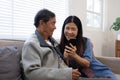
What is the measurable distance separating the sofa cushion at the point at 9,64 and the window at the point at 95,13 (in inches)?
102

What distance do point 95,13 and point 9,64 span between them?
9.98 ft

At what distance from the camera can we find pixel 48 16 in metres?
1.72

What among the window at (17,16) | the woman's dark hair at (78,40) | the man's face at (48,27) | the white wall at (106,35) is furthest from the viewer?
the white wall at (106,35)

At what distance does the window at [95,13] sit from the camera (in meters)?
4.03

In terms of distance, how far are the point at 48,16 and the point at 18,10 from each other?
2.65 ft

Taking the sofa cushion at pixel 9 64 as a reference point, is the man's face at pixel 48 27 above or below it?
above

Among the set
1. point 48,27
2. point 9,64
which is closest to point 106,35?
point 48,27

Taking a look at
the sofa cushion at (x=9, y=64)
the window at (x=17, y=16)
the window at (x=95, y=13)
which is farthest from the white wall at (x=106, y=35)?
the sofa cushion at (x=9, y=64)

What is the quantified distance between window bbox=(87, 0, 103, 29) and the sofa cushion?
2.59 meters

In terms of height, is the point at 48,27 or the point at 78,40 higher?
the point at 48,27

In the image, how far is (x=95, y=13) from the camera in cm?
423

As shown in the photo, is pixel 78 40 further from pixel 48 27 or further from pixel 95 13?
pixel 95 13

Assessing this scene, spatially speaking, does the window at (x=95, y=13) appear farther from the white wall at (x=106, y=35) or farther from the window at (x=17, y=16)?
the window at (x=17, y=16)

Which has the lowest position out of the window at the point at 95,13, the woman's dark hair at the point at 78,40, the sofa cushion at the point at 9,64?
the sofa cushion at the point at 9,64
